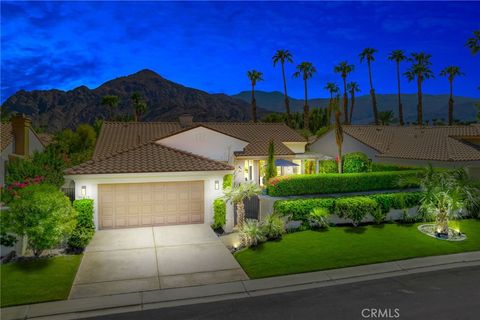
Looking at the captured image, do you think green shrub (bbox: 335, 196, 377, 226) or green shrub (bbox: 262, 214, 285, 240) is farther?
green shrub (bbox: 335, 196, 377, 226)

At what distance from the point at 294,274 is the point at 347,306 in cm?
280

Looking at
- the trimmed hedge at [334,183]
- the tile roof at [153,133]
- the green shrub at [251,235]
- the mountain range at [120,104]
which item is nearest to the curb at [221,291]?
the green shrub at [251,235]

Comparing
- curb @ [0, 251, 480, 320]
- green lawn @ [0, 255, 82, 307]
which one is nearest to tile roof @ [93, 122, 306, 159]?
green lawn @ [0, 255, 82, 307]

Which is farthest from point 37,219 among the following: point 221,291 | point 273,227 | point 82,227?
point 273,227

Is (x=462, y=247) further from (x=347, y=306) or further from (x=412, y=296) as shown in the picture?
(x=347, y=306)

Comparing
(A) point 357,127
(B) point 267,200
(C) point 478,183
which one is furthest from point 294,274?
(A) point 357,127

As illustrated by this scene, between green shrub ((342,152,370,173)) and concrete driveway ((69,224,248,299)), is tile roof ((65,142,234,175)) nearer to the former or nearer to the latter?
concrete driveway ((69,224,248,299))

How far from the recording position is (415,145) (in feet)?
117

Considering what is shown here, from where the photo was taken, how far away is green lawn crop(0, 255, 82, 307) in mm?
11180

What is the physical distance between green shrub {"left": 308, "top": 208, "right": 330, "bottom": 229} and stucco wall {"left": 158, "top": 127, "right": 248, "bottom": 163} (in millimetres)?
12287

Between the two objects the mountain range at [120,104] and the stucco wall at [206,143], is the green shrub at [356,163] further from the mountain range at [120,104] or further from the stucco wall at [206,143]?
the mountain range at [120,104]

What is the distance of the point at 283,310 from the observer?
A: 10.5 m

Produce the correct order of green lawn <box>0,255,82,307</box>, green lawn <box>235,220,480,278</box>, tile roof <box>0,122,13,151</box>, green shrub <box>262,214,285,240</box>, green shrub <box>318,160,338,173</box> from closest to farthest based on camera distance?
green lawn <box>0,255,82,307</box>, green lawn <box>235,220,480,278</box>, green shrub <box>262,214,285,240</box>, tile roof <box>0,122,13,151</box>, green shrub <box>318,160,338,173</box>

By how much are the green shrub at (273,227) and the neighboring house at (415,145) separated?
17435 mm
